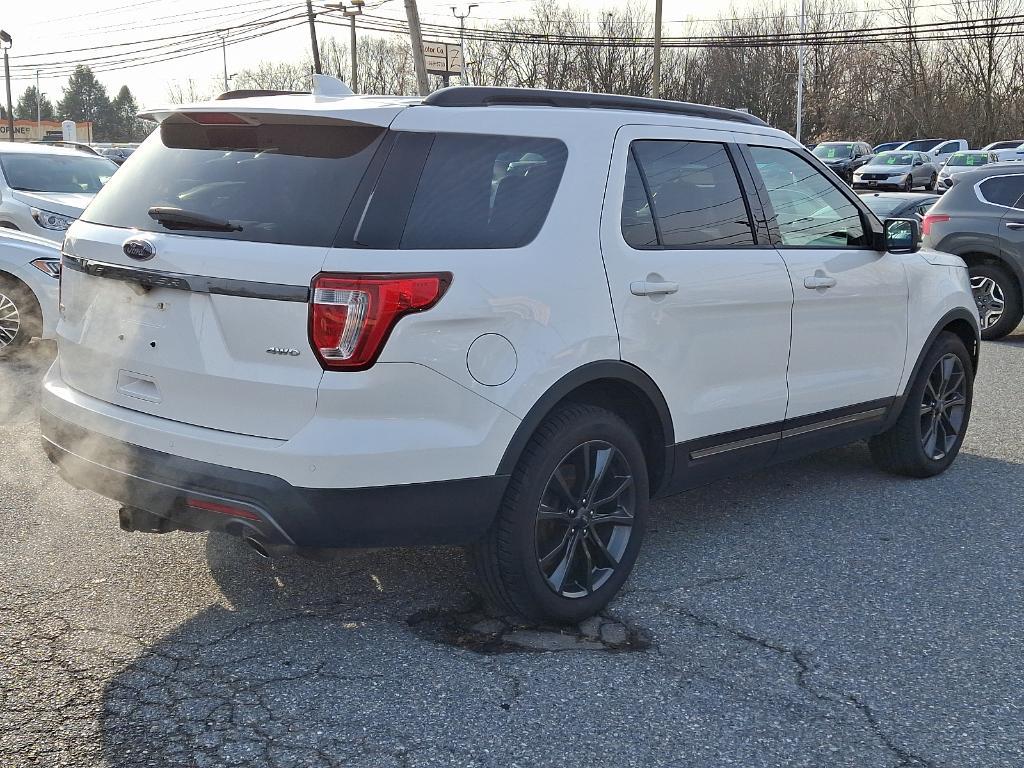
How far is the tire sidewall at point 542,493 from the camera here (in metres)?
3.53

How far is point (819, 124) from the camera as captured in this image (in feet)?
243

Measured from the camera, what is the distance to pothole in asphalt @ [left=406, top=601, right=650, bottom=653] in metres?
3.64

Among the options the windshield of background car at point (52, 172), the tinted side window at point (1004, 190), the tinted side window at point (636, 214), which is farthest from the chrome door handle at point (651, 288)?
the windshield of background car at point (52, 172)

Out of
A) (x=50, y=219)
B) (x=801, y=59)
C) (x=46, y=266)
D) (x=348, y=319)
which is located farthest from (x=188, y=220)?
(x=801, y=59)

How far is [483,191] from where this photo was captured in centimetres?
349

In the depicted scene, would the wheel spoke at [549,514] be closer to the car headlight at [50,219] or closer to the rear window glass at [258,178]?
the rear window glass at [258,178]

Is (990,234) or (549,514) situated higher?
(990,234)

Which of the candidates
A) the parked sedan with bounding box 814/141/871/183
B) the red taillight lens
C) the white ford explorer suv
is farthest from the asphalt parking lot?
the parked sedan with bounding box 814/141/871/183

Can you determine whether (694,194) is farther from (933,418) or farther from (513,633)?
(933,418)

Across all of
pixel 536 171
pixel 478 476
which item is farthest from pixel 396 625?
pixel 536 171

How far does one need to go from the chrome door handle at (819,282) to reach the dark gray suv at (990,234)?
711 centimetres

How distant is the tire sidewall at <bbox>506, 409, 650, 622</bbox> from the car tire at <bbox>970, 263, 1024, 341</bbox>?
8.34 m

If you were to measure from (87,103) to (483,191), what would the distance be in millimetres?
129926

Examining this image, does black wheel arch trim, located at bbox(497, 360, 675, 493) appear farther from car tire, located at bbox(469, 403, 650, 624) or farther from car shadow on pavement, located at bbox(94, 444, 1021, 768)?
car shadow on pavement, located at bbox(94, 444, 1021, 768)
